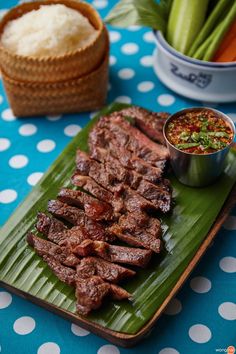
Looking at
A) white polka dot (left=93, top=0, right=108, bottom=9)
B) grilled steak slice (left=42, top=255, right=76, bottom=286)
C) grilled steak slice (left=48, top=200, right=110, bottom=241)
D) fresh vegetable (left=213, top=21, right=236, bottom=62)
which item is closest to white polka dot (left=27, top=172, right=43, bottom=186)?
grilled steak slice (left=48, top=200, right=110, bottom=241)

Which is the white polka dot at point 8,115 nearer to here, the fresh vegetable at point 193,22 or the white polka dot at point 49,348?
the fresh vegetable at point 193,22

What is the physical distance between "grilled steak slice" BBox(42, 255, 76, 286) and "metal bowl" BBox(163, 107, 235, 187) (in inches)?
38.3

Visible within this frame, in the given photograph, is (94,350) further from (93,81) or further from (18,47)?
(18,47)

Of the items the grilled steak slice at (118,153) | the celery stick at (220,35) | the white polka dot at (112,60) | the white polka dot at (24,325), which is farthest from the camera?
the white polka dot at (112,60)

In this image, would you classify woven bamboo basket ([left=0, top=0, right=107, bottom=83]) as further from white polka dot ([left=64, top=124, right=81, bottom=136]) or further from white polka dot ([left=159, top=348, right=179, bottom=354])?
white polka dot ([left=159, top=348, right=179, bottom=354])

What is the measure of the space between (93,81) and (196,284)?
5.82 ft

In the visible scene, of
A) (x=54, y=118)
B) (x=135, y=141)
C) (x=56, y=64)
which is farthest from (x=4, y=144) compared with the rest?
(x=135, y=141)

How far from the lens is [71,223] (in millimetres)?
3090

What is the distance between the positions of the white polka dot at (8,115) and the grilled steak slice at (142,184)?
3.42 ft

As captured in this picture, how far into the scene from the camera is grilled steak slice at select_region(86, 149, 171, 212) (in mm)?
3100

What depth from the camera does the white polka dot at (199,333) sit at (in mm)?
2672

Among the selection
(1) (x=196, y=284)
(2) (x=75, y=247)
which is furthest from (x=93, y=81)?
(1) (x=196, y=284)

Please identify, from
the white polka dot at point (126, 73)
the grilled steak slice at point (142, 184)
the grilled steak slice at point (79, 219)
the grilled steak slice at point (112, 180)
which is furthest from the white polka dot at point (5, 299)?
the white polka dot at point (126, 73)

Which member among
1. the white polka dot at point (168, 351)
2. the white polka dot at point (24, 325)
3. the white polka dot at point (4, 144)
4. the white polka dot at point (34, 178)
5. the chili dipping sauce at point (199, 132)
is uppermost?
the chili dipping sauce at point (199, 132)
